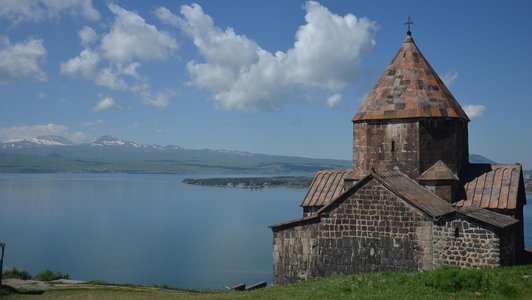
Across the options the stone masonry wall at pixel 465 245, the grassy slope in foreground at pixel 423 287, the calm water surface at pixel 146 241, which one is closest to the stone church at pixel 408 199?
the stone masonry wall at pixel 465 245

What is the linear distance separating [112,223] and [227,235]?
36.3 feet

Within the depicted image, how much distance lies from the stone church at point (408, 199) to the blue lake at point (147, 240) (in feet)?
43.2

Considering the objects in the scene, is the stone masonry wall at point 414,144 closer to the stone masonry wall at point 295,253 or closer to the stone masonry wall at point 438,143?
the stone masonry wall at point 438,143

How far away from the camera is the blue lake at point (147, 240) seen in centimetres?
2523

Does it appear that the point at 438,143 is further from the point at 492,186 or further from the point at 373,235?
the point at 373,235

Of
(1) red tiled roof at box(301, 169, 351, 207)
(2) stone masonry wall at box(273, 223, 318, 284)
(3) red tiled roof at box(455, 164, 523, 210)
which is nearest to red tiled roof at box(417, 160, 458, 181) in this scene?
(3) red tiled roof at box(455, 164, 523, 210)

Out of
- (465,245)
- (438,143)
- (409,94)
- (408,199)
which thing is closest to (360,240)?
(408,199)

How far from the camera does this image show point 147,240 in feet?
112

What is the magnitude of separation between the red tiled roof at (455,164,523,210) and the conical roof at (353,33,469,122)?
121 cm

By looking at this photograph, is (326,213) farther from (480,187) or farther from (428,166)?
(480,187)

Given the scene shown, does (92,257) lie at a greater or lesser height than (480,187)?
lesser

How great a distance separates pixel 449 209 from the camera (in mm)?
9625

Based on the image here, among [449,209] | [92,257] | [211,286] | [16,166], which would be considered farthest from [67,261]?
[16,166]

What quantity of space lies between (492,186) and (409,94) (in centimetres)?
250
